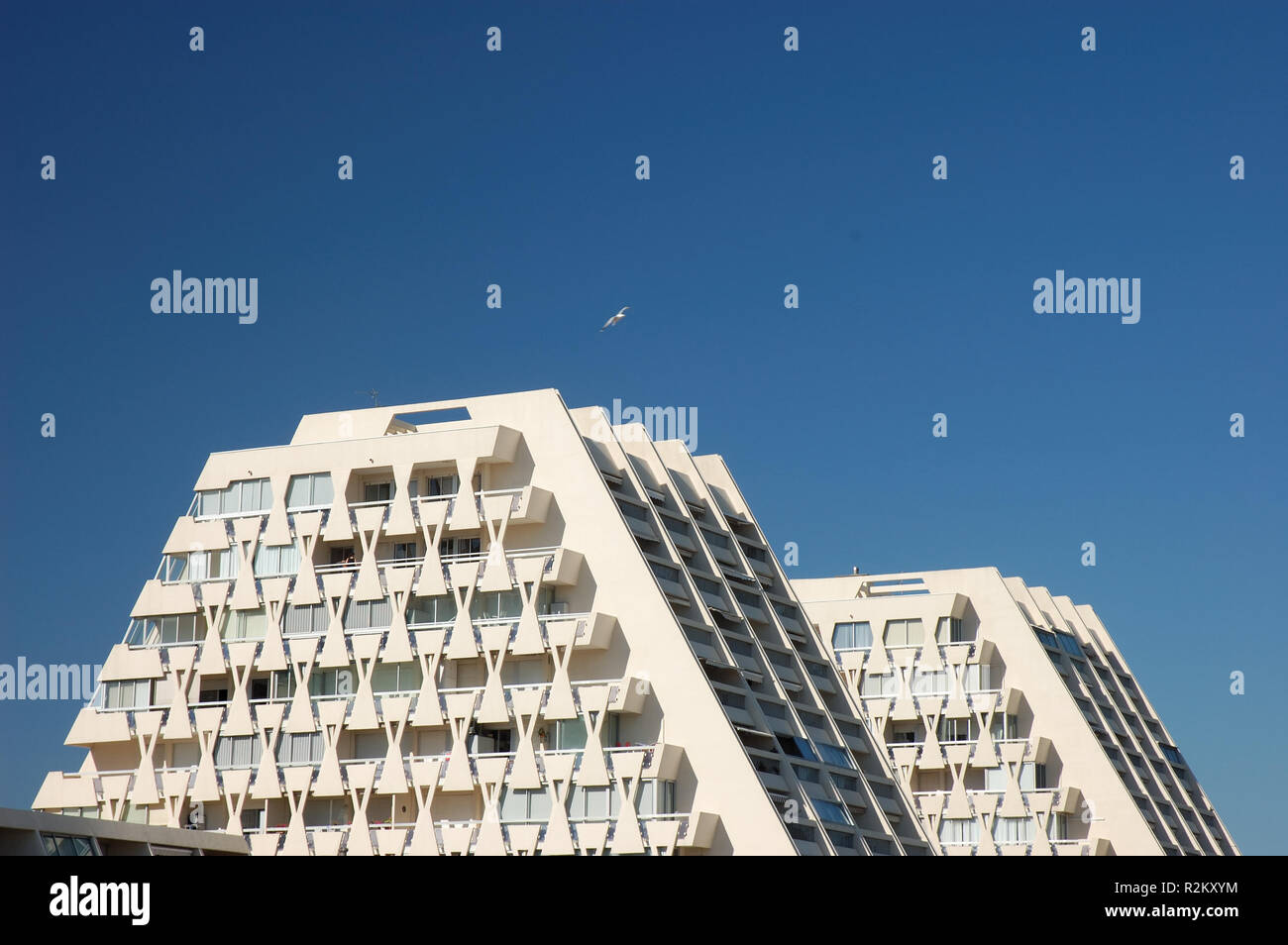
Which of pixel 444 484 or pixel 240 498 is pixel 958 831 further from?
pixel 240 498

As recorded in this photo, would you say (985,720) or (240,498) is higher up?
(240,498)

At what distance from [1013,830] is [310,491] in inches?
1662

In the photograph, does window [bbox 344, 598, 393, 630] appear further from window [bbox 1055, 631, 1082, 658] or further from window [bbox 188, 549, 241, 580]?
window [bbox 1055, 631, 1082, 658]

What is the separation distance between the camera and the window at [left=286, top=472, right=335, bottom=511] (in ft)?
258

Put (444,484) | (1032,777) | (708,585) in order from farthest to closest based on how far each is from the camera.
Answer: (1032,777)
(708,585)
(444,484)

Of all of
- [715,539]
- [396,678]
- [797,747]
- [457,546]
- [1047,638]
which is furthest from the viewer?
[1047,638]

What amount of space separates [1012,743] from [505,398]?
37174 millimetres

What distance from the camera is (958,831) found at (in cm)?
9612

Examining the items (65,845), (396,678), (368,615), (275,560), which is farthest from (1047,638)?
(65,845)

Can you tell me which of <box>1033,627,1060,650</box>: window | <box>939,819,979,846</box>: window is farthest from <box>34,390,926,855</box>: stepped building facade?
<box>1033,627,1060,650</box>: window

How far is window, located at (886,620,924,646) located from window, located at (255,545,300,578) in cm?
3701
